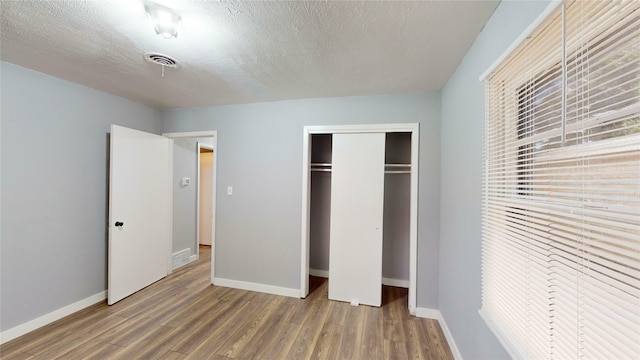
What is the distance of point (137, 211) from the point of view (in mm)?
3055

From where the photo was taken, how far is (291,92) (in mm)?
2756

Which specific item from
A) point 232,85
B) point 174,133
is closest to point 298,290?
point 232,85

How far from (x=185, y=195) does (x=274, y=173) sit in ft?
6.21

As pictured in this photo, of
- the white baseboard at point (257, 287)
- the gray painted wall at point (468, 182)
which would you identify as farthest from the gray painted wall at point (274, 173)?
the gray painted wall at point (468, 182)

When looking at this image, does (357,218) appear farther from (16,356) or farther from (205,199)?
(205,199)

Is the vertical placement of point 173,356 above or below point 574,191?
below

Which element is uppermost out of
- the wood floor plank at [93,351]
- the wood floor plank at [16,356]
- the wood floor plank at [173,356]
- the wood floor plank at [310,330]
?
the wood floor plank at [16,356]

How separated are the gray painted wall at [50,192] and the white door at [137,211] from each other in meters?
0.21

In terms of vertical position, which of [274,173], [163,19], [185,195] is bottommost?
[185,195]

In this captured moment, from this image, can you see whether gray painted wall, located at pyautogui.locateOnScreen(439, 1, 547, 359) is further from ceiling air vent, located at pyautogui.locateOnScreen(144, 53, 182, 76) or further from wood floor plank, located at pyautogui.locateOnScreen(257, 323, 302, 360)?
ceiling air vent, located at pyautogui.locateOnScreen(144, 53, 182, 76)

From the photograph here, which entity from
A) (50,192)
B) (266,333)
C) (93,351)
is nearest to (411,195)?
(266,333)

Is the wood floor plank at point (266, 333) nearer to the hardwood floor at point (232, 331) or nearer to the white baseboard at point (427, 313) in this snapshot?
the hardwood floor at point (232, 331)

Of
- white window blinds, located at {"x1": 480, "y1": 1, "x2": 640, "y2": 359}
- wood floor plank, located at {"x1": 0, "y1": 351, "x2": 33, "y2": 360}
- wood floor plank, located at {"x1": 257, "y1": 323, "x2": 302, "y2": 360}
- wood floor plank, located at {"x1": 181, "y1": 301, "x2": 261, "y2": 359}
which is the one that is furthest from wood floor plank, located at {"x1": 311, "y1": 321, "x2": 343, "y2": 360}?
wood floor plank, located at {"x1": 0, "y1": 351, "x2": 33, "y2": 360}

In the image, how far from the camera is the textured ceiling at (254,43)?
55.5 inches
